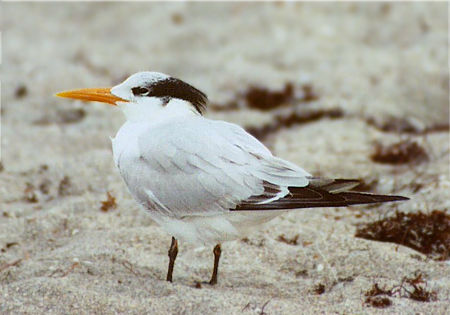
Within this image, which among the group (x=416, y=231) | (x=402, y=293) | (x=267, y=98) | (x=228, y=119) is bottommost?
(x=402, y=293)

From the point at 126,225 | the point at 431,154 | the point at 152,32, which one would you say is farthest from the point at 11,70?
the point at 431,154

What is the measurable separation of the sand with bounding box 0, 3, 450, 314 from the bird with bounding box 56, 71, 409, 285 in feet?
0.99

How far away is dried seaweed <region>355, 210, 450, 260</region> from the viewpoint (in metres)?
3.92

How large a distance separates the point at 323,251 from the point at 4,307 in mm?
1612

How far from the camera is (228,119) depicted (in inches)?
241

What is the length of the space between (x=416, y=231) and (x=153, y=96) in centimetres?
155

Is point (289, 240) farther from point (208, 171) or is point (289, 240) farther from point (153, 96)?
point (153, 96)

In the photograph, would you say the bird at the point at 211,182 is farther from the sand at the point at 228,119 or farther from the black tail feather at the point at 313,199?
the sand at the point at 228,119

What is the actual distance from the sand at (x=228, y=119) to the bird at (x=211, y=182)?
0.99 feet

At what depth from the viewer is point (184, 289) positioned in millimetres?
3369

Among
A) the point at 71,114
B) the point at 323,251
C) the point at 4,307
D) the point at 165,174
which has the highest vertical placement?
the point at 71,114

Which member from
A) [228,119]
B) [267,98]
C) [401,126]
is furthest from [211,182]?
[267,98]

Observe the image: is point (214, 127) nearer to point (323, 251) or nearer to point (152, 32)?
point (323, 251)

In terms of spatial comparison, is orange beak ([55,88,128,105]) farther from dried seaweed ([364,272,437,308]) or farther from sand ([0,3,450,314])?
dried seaweed ([364,272,437,308])
